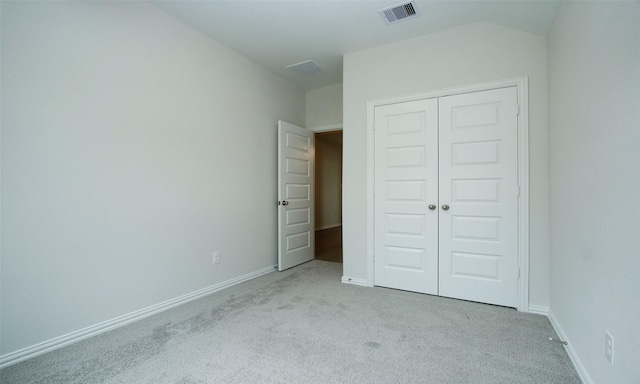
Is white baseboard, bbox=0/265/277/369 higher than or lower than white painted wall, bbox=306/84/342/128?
lower

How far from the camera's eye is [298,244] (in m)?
4.23

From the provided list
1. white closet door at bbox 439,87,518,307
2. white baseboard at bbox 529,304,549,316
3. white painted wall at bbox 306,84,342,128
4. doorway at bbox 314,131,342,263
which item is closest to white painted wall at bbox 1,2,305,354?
white painted wall at bbox 306,84,342,128

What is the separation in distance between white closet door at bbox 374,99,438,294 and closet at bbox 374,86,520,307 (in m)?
0.01

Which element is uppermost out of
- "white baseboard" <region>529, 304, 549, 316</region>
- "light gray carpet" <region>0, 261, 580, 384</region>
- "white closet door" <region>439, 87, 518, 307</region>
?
"white closet door" <region>439, 87, 518, 307</region>

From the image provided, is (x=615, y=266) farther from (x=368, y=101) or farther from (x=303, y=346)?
(x=368, y=101)

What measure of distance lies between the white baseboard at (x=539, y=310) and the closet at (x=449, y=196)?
0.13 metres

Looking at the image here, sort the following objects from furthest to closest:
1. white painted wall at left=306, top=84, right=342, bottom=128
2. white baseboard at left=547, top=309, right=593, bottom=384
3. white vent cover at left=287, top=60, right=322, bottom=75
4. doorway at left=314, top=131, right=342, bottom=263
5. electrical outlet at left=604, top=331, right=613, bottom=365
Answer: doorway at left=314, top=131, right=342, bottom=263
white painted wall at left=306, top=84, right=342, bottom=128
white vent cover at left=287, top=60, right=322, bottom=75
white baseboard at left=547, top=309, right=593, bottom=384
electrical outlet at left=604, top=331, right=613, bottom=365

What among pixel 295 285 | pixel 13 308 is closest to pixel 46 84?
pixel 13 308

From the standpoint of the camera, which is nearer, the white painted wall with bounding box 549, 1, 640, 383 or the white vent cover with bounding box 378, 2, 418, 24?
the white painted wall with bounding box 549, 1, 640, 383

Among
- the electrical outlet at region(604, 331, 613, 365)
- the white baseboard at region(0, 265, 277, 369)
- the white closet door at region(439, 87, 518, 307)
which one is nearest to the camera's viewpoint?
the electrical outlet at region(604, 331, 613, 365)

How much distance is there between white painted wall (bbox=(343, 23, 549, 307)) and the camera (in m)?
2.48

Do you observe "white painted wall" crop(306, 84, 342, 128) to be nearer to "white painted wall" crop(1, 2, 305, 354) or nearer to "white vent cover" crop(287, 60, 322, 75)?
"white vent cover" crop(287, 60, 322, 75)

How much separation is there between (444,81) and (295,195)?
7.92ft

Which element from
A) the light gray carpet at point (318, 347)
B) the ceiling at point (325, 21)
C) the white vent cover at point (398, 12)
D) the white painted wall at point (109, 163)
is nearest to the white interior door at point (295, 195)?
the white painted wall at point (109, 163)
